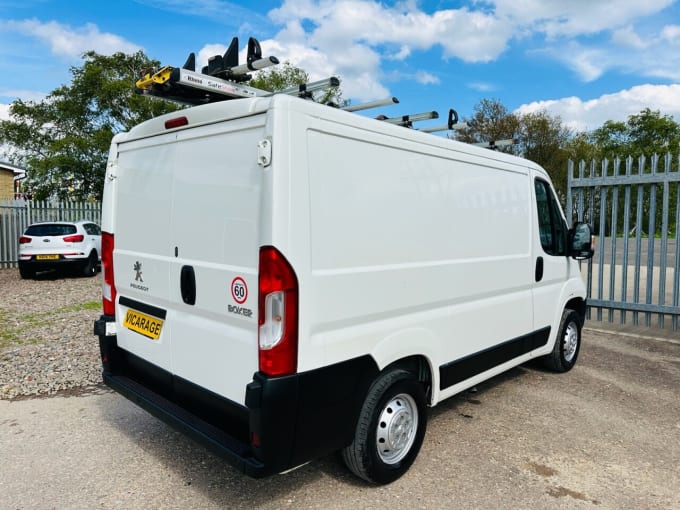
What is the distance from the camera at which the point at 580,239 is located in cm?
484

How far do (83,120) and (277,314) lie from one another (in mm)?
28833

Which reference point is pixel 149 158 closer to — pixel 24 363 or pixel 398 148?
pixel 398 148

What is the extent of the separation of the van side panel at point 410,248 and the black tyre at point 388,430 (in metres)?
0.18

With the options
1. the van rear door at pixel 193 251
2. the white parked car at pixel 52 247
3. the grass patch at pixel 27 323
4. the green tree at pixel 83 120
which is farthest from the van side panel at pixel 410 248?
the green tree at pixel 83 120

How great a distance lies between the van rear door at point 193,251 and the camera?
2.50m

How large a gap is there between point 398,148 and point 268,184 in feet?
3.29

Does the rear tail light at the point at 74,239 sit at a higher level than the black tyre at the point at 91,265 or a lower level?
higher

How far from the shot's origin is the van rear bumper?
2.33m

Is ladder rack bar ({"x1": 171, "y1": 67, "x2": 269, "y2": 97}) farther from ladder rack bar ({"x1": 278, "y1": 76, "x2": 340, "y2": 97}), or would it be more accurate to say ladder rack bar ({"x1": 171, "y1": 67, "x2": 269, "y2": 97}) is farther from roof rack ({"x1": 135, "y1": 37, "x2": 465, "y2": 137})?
ladder rack bar ({"x1": 278, "y1": 76, "x2": 340, "y2": 97})

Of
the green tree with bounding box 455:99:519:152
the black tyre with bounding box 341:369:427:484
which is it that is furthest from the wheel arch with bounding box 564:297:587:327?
the green tree with bounding box 455:99:519:152

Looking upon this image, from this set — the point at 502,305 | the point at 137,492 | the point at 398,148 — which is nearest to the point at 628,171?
the point at 502,305

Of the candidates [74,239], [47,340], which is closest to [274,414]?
[47,340]

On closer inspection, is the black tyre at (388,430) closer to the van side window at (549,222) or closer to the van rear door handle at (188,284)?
the van rear door handle at (188,284)

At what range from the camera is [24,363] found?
5395mm
